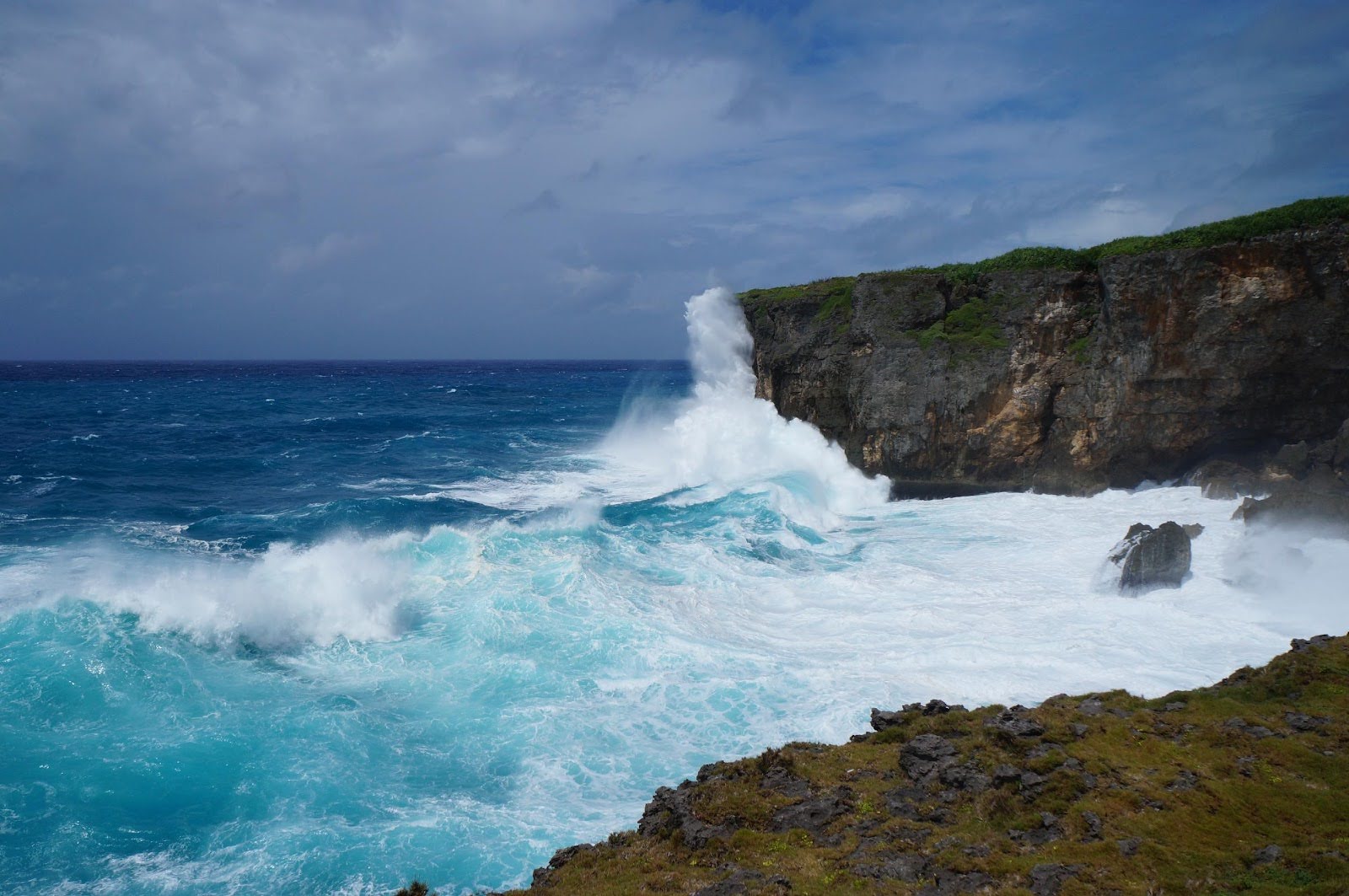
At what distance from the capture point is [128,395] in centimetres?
7831

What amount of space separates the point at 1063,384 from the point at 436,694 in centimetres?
2502

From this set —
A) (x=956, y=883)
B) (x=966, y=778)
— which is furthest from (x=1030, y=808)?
(x=956, y=883)

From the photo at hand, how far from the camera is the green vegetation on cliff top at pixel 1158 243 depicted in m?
Answer: 25.2

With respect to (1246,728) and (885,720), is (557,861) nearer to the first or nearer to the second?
(885,720)

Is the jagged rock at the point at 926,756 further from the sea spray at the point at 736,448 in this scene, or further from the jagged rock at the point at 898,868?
the sea spray at the point at 736,448

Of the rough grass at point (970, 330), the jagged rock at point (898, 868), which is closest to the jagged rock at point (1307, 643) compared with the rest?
the jagged rock at point (898, 868)

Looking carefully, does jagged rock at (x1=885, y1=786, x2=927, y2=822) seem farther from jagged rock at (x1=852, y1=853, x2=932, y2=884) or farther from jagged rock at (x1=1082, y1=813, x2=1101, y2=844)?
jagged rock at (x1=1082, y1=813, x2=1101, y2=844)

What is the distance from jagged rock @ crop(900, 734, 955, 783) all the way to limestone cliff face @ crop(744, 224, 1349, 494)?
22429mm

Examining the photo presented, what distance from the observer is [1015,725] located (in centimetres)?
1020

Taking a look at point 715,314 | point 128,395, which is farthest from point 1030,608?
point 128,395

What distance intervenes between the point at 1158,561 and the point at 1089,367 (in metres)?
11.6

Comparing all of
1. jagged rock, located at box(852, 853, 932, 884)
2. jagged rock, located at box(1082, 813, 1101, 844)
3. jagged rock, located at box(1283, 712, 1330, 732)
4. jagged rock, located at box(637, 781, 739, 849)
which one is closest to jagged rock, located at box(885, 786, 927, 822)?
jagged rock, located at box(852, 853, 932, 884)

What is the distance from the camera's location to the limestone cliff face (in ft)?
84.9

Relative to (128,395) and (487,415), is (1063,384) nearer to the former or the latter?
(487,415)
